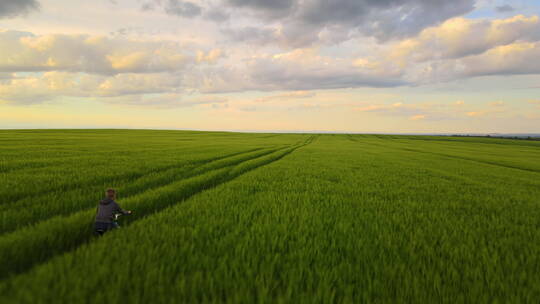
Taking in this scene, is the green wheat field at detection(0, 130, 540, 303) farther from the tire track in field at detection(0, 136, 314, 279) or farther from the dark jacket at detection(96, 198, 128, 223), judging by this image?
the dark jacket at detection(96, 198, 128, 223)

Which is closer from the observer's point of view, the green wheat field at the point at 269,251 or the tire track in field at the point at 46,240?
the green wheat field at the point at 269,251

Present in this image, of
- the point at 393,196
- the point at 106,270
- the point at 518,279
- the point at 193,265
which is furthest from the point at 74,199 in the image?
the point at 393,196

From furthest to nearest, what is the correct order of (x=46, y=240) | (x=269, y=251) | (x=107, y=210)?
(x=107, y=210), (x=46, y=240), (x=269, y=251)

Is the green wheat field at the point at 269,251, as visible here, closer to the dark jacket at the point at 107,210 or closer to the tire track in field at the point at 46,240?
the tire track in field at the point at 46,240

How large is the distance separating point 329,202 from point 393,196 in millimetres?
2650

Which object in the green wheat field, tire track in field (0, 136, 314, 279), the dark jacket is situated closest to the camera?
the green wheat field

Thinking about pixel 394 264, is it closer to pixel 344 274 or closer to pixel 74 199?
pixel 344 274

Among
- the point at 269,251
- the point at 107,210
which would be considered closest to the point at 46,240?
the point at 107,210

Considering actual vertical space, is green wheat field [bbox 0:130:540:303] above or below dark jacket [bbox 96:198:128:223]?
below

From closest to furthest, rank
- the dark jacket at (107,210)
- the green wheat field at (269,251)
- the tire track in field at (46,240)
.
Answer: the green wheat field at (269,251)
the tire track in field at (46,240)
the dark jacket at (107,210)

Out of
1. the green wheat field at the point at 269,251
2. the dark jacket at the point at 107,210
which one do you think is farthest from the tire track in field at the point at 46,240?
the dark jacket at the point at 107,210

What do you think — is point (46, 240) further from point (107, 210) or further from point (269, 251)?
point (269, 251)

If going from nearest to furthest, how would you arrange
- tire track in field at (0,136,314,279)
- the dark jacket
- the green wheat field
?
the green wheat field, tire track in field at (0,136,314,279), the dark jacket

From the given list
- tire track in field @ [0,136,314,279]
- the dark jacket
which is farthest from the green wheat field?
the dark jacket
